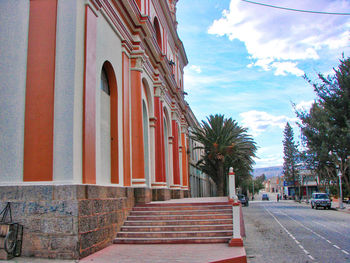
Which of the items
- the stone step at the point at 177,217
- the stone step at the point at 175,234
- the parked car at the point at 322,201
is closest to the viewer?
the stone step at the point at 175,234

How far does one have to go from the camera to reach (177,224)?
10656 mm

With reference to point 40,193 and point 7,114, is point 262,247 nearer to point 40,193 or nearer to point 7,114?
point 40,193

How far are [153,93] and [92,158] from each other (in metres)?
8.90

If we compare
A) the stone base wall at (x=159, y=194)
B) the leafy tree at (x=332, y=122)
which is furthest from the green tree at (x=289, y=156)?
the stone base wall at (x=159, y=194)

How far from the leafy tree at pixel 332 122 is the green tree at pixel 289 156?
42.0 m

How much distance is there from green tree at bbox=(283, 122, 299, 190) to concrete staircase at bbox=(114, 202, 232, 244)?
6370cm

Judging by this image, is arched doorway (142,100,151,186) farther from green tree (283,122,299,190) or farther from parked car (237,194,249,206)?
green tree (283,122,299,190)

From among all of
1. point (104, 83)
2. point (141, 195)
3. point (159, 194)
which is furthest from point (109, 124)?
point (159, 194)

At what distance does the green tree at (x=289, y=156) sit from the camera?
236 ft

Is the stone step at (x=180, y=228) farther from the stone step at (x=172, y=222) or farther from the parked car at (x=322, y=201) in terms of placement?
the parked car at (x=322, y=201)

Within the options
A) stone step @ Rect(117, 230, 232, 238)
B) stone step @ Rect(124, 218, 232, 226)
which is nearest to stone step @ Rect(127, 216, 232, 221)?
stone step @ Rect(124, 218, 232, 226)

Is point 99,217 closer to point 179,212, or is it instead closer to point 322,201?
point 179,212

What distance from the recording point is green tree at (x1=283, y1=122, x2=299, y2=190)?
236 feet

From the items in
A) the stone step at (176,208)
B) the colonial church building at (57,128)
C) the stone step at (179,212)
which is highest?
the colonial church building at (57,128)
